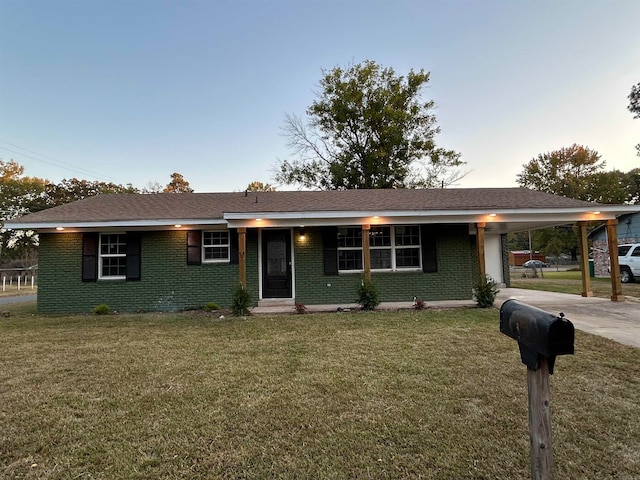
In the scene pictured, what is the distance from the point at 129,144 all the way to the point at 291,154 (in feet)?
33.7

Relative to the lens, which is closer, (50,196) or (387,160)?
(387,160)

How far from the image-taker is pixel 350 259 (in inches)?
376

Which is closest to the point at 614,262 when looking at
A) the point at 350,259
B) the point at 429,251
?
the point at 429,251

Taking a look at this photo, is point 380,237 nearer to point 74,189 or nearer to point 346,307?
point 346,307

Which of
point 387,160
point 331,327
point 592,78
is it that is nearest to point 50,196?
point 387,160

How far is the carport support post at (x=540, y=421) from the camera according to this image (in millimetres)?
1585

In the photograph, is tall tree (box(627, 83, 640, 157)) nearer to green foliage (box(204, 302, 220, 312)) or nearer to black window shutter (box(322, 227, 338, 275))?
black window shutter (box(322, 227, 338, 275))

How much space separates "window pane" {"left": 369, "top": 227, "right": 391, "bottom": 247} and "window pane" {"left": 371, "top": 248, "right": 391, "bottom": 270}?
0.17 metres

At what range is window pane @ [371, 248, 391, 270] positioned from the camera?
9.59 metres

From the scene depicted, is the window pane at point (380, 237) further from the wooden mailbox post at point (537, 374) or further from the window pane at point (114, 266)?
the wooden mailbox post at point (537, 374)

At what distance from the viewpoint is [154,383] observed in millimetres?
3680

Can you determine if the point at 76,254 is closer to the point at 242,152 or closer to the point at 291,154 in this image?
the point at 242,152

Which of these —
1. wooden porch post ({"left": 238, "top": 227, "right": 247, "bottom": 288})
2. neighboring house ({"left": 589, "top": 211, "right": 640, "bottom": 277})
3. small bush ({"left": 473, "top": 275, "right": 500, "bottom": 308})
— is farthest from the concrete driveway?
neighboring house ({"left": 589, "top": 211, "right": 640, "bottom": 277})

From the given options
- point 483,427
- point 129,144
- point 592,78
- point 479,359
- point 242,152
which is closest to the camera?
point 483,427
